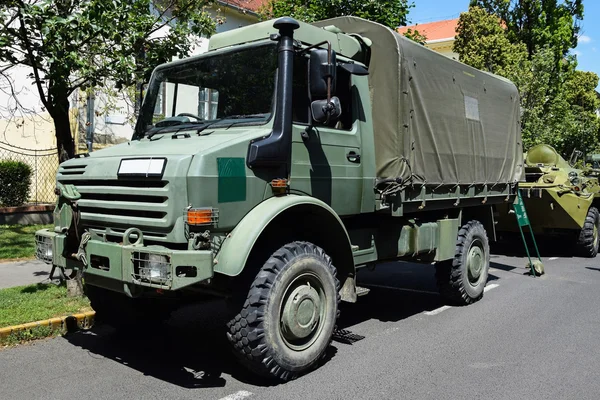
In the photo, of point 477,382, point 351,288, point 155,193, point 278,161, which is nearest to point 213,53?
point 278,161

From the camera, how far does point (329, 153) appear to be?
17.0ft

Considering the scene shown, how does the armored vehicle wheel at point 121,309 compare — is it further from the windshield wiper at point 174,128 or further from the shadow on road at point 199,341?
the windshield wiper at point 174,128

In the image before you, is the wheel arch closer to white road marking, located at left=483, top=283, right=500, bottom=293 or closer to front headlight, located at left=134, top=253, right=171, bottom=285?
front headlight, located at left=134, top=253, right=171, bottom=285

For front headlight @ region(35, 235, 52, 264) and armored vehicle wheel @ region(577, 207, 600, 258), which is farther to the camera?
armored vehicle wheel @ region(577, 207, 600, 258)

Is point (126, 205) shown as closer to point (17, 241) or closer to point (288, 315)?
point (288, 315)

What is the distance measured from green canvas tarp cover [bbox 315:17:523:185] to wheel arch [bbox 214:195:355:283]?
3.58 ft

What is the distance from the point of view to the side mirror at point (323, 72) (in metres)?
4.59

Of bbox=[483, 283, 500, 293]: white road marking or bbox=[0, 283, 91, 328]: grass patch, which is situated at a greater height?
bbox=[0, 283, 91, 328]: grass patch

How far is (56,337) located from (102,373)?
1237mm

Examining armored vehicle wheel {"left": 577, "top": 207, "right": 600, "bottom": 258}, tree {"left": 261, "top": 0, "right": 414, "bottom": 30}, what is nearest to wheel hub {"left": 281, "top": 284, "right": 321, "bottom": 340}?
tree {"left": 261, "top": 0, "right": 414, "bottom": 30}

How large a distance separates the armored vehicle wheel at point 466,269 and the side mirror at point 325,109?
3.26 metres

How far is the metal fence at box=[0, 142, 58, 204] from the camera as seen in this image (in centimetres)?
1362

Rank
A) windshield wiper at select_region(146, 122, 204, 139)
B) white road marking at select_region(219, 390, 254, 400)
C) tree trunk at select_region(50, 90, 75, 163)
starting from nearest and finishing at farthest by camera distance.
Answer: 1. white road marking at select_region(219, 390, 254, 400)
2. windshield wiper at select_region(146, 122, 204, 139)
3. tree trunk at select_region(50, 90, 75, 163)

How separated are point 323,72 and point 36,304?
4.07m
